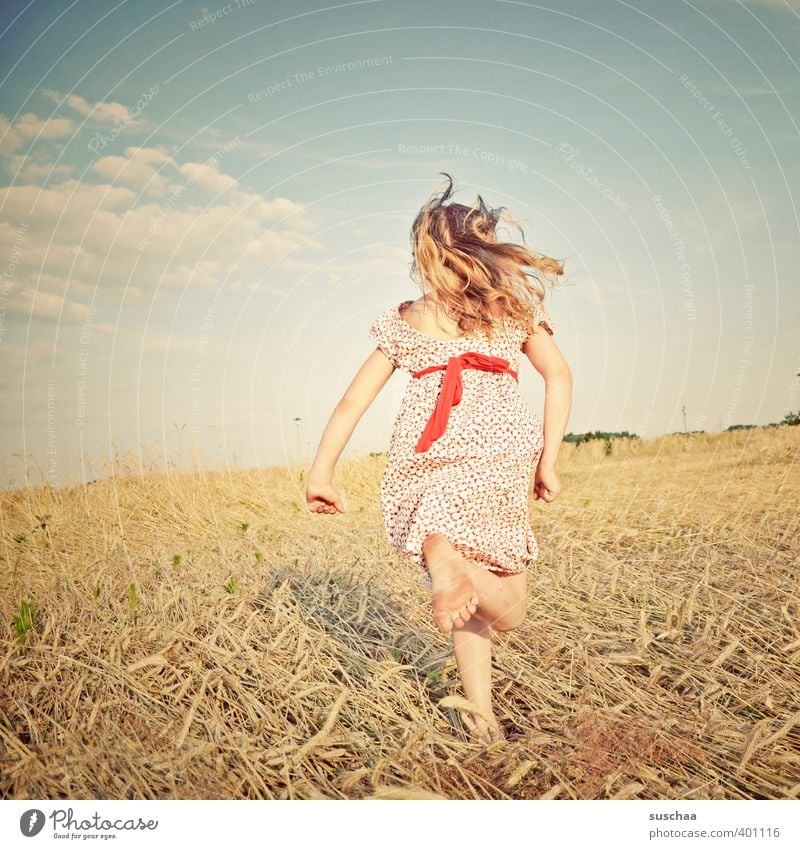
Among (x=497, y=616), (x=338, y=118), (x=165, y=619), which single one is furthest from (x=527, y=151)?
(x=165, y=619)

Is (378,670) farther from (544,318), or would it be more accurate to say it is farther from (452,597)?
(544,318)

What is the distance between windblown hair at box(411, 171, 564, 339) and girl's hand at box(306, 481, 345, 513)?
67 centimetres

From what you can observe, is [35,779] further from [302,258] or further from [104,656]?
[302,258]

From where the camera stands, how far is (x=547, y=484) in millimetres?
2449

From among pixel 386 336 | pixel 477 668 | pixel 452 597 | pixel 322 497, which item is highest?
pixel 386 336

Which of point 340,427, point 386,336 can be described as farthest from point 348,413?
point 386,336

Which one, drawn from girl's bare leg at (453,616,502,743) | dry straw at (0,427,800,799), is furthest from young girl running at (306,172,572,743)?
dry straw at (0,427,800,799)

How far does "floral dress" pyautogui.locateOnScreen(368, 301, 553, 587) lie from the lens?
2199mm

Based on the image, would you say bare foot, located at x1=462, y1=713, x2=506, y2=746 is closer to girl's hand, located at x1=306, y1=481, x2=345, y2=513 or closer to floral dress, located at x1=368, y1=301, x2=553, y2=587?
floral dress, located at x1=368, y1=301, x2=553, y2=587

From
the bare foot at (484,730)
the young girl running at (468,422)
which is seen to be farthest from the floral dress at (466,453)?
the bare foot at (484,730)

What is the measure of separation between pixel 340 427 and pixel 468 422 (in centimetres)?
41
